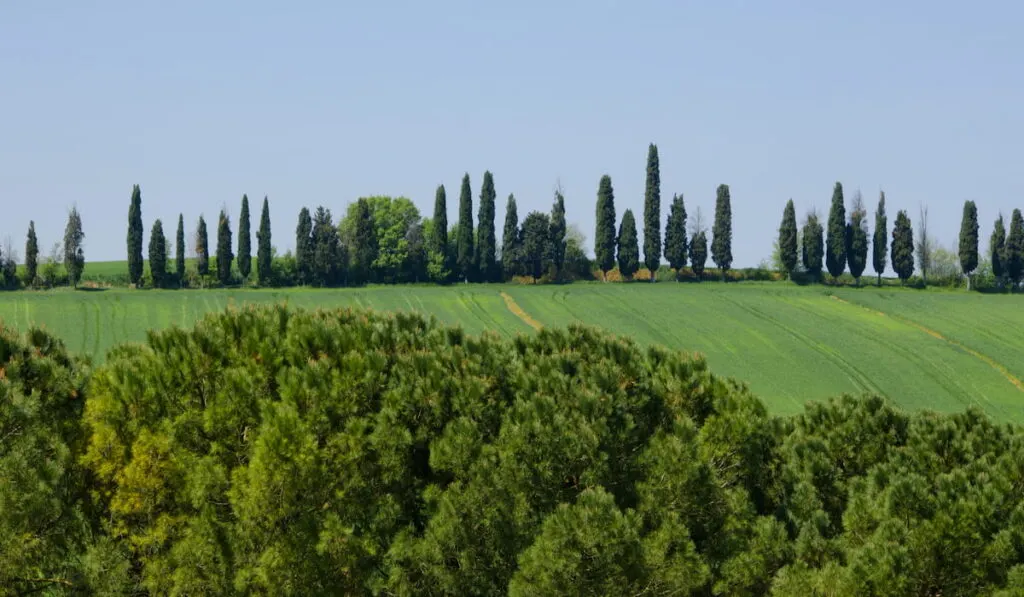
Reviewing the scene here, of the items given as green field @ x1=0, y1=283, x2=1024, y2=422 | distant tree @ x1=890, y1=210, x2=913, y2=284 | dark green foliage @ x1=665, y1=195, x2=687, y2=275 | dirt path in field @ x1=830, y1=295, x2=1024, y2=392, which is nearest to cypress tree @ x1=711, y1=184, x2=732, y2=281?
dark green foliage @ x1=665, y1=195, x2=687, y2=275

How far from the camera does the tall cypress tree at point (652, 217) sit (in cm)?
11044

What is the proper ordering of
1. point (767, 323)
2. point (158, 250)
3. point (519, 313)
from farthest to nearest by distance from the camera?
point (158, 250) → point (519, 313) → point (767, 323)

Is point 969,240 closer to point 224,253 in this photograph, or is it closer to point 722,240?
point 722,240

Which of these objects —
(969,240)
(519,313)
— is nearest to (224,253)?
(519,313)

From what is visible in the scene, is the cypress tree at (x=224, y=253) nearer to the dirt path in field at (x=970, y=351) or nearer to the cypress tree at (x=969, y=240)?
the dirt path in field at (x=970, y=351)

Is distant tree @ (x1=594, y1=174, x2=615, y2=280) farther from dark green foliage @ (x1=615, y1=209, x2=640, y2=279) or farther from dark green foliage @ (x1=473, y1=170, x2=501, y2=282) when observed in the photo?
dark green foliage @ (x1=473, y1=170, x2=501, y2=282)

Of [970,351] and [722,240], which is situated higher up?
[722,240]

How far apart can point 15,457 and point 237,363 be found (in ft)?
13.2

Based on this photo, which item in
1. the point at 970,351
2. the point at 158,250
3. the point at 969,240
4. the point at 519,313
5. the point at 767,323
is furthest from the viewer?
the point at 969,240

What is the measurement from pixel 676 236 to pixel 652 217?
2890mm

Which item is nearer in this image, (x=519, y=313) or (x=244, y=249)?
(x=519, y=313)

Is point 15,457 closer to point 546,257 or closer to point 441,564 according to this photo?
point 441,564

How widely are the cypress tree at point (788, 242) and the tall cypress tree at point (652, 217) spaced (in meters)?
12.0

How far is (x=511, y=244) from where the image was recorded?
367ft
